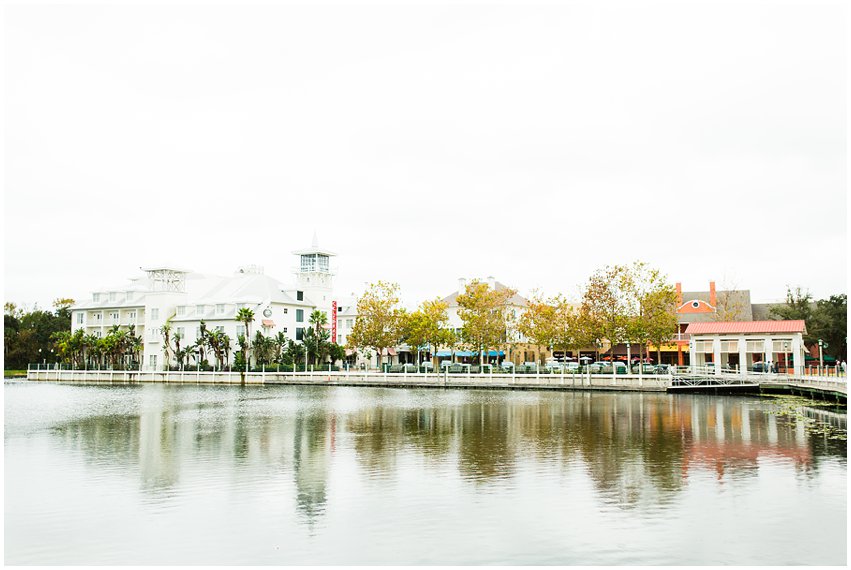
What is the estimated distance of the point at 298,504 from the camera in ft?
53.0

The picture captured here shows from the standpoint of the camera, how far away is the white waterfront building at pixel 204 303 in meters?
84.1

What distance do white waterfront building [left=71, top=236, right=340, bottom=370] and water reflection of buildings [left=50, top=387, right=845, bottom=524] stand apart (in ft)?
142

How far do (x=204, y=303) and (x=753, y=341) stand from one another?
58.2 m

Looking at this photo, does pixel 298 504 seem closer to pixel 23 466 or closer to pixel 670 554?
pixel 670 554

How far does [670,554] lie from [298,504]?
25.1ft

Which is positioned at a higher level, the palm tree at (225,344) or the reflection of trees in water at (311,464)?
the palm tree at (225,344)

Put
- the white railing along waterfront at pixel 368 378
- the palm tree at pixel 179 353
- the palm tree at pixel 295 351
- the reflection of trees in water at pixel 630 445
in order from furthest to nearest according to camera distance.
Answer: the palm tree at pixel 179 353 → the palm tree at pixel 295 351 → the white railing along waterfront at pixel 368 378 → the reflection of trees in water at pixel 630 445

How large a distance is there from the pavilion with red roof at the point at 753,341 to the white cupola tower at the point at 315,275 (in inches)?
1949

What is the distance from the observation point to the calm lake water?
1310 cm

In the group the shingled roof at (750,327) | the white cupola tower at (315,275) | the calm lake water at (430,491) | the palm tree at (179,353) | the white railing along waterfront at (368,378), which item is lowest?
the calm lake water at (430,491)

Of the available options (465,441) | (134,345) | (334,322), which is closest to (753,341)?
(465,441)

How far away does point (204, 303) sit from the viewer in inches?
3371

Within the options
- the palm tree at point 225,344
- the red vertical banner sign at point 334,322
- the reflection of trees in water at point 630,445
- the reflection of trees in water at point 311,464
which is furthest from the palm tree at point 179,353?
the reflection of trees in water at point 311,464

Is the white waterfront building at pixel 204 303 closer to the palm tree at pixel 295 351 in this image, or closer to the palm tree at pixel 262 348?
the palm tree at pixel 262 348
